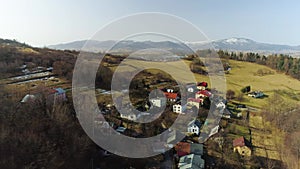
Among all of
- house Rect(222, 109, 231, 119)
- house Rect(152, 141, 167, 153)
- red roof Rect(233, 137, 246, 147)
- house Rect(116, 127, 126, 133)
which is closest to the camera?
house Rect(152, 141, 167, 153)

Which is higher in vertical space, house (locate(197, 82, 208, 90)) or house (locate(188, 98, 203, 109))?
house (locate(197, 82, 208, 90))

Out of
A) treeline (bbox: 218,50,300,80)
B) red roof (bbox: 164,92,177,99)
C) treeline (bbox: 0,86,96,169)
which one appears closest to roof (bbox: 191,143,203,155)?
treeline (bbox: 0,86,96,169)

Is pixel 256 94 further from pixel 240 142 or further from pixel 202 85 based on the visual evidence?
pixel 240 142

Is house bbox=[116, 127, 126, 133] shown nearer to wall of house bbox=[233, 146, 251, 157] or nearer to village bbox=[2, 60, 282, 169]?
village bbox=[2, 60, 282, 169]

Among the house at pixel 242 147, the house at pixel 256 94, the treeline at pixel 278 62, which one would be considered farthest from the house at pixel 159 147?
the treeline at pixel 278 62

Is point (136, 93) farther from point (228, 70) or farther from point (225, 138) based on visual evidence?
point (228, 70)

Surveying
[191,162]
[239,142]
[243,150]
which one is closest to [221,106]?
[239,142]

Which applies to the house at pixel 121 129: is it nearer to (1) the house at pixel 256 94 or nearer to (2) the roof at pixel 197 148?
(2) the roof at pixel 197 148
